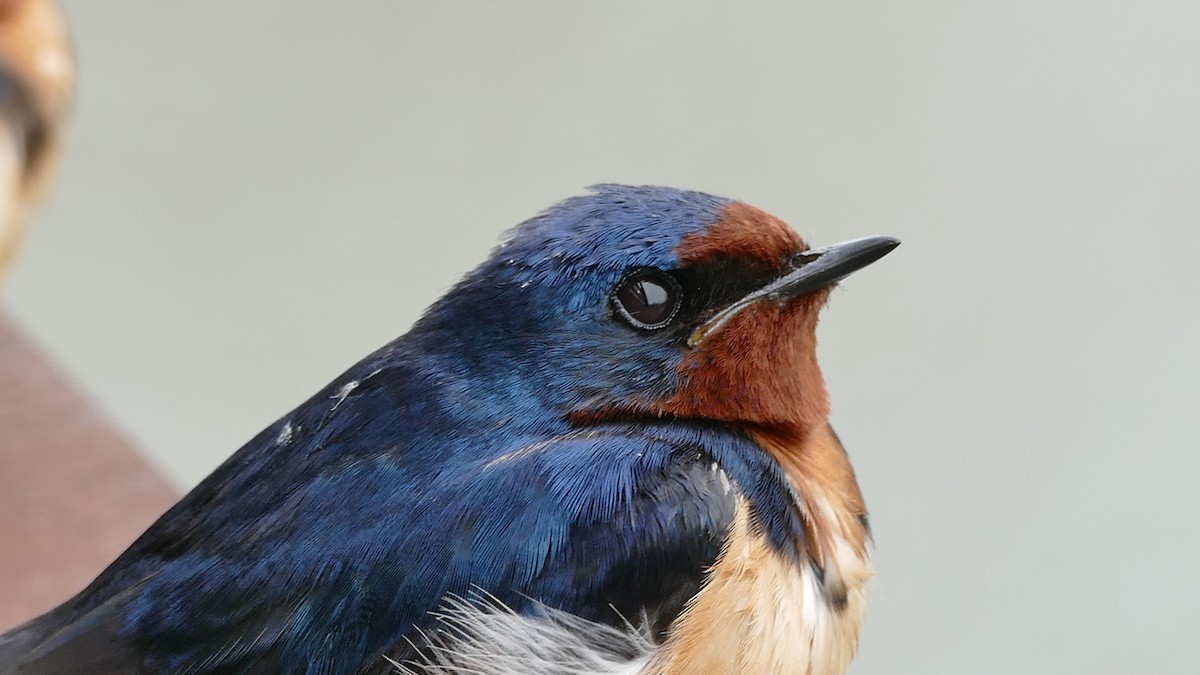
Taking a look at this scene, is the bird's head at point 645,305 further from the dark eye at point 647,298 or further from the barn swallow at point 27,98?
the barn swallow at point 27,98

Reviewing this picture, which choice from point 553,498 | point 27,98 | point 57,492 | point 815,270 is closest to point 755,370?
point 815,270

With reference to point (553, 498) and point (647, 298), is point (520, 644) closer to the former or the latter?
point (553, 498)

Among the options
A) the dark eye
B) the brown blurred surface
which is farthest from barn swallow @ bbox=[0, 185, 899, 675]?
the brown blurred surface

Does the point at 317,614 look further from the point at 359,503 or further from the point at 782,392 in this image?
the point at 782,392

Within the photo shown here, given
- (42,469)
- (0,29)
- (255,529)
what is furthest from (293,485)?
(42,469)

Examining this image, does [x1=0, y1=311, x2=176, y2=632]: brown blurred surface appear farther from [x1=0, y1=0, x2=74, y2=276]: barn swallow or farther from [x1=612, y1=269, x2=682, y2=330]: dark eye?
[x1=612, y1=269, x2=682, y2=330]: dark eye

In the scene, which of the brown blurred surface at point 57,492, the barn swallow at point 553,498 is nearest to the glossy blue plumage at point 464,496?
the barn swallow at point 553,498

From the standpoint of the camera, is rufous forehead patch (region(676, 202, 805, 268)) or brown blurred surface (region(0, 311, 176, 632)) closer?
rufous forehead patch (region(676, 202, 805, 268))

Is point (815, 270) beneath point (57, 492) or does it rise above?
beneath
